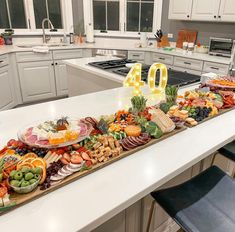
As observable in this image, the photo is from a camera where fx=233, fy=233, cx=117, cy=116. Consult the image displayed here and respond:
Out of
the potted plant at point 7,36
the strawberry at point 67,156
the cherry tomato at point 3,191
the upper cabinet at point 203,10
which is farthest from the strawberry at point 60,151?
the potted plant at point 7,36

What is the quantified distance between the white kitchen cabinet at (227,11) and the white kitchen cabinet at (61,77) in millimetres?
2743

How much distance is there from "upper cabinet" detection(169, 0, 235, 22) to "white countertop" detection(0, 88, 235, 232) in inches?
108

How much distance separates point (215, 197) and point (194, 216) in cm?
19

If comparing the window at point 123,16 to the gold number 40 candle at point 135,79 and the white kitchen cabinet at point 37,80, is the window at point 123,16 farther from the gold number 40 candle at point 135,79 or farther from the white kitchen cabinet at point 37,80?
the gold number 40 candle at point 135,79

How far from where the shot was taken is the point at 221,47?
3.72 m

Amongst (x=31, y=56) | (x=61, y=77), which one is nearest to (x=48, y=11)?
(x=31, y=56)

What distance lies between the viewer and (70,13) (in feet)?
15.4

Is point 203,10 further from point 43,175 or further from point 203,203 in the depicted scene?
point 43,175

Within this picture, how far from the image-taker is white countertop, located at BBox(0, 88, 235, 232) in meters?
0.71

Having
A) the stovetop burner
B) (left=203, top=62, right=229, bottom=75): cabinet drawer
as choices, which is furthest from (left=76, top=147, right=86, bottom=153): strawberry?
(left=203, top=62, right=229, bottom=75): cabinet drawer

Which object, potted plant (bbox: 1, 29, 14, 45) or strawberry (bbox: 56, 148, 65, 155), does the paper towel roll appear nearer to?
potted plant (bbox: 1, 29, 14, 45)

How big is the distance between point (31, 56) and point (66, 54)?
603mm

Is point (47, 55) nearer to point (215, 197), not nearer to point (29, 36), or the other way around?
point (29, 36)

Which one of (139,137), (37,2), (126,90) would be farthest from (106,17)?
(139,137)
